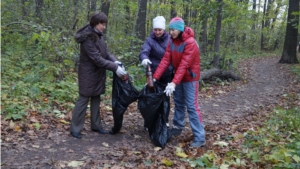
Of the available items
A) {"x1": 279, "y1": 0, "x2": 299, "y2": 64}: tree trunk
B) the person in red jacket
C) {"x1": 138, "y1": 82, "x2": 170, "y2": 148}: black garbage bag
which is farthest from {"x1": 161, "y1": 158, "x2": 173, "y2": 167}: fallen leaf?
{"x1": 279, "y1": 0, "x2": 299, "y2": 64}: tree trunk

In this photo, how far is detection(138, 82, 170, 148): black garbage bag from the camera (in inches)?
165

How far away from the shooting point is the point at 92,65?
4223 mm

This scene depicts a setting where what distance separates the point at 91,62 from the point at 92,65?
0.16ft

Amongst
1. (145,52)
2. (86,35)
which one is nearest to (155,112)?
(145,52)

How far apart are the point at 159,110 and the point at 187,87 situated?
56cm

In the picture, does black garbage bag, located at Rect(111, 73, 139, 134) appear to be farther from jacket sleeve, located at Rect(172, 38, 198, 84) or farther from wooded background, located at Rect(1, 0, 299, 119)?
wooded background, located at Rect(1, 0, 299, 119)

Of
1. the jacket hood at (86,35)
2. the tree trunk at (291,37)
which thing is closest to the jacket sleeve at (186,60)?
the jacket hood at (86,35)

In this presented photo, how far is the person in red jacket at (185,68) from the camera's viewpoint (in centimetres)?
409

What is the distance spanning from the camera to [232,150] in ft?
13.7

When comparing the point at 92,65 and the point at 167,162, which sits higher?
the point at 92,65

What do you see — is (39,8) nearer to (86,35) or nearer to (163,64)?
(86,35)

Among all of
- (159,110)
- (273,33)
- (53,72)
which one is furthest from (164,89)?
(273,33)

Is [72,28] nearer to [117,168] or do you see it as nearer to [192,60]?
[192,60]

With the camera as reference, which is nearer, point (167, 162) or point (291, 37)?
point (167, 162)
